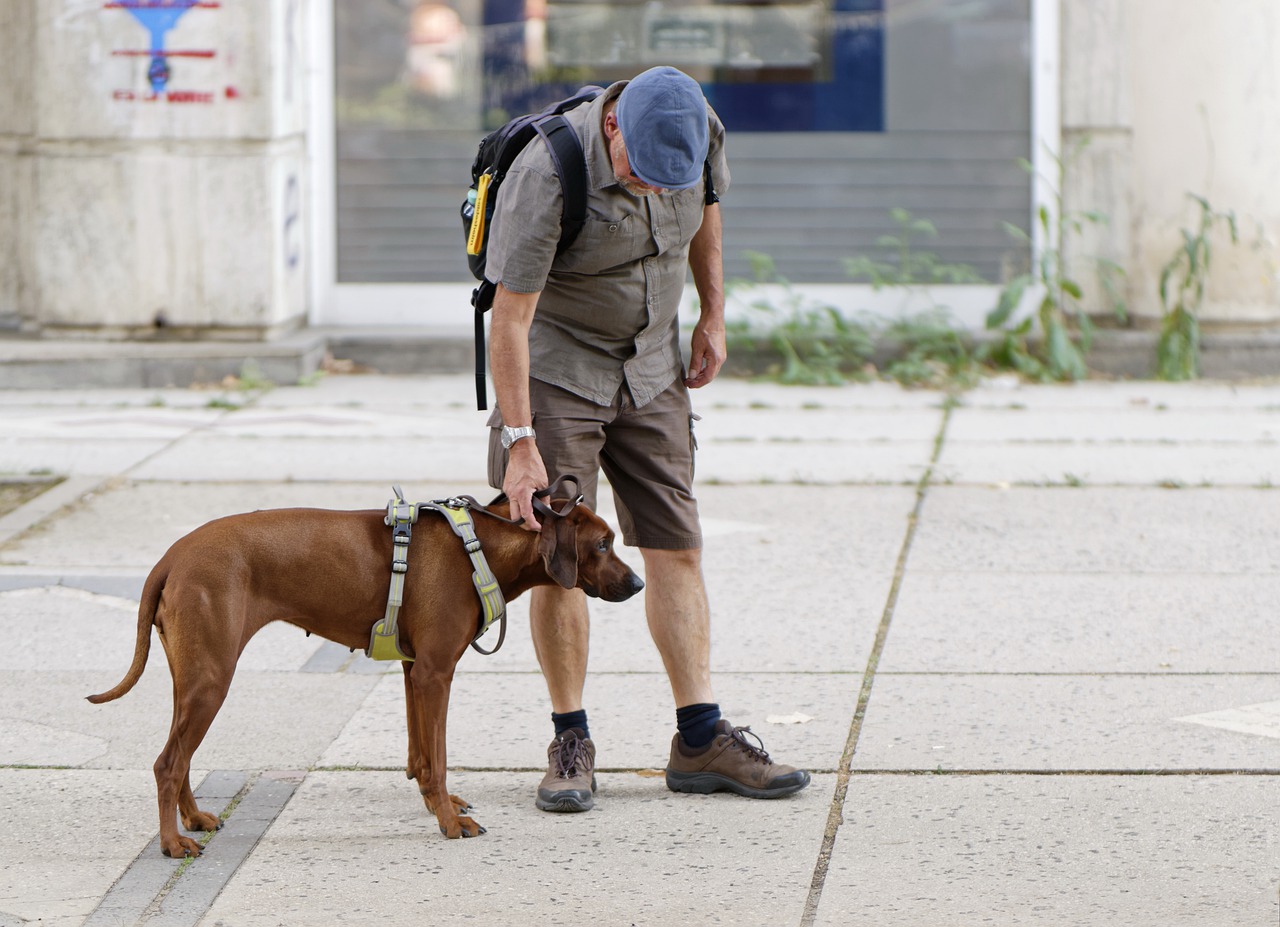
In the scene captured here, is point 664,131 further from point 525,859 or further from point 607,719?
point 607,719

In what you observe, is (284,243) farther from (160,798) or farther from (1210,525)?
(160,798)

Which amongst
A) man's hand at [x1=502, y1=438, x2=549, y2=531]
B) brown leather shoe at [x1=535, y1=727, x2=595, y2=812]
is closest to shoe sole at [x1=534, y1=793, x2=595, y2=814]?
brown leather shoe at [x1=535, y1=727, x2=595, y2=812]

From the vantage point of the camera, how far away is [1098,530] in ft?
23.1

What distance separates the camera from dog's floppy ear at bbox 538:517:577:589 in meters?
4.09

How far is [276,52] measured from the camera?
10.1 metres

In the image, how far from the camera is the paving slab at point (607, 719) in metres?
4.69

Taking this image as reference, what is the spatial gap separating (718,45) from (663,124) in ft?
23.3

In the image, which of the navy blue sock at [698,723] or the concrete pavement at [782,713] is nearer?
the concrete pavement at [782,713]

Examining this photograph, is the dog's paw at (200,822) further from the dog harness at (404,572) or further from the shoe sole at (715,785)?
the shoe sole at (715,785)

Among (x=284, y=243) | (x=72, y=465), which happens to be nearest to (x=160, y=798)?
(x=72, y=465)

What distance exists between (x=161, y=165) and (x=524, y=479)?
6.71 meters

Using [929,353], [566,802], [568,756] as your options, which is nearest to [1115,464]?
[929,353]

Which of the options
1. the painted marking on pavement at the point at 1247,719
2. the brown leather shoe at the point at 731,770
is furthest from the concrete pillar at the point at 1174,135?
the brown leather shoe at the point at 731,770

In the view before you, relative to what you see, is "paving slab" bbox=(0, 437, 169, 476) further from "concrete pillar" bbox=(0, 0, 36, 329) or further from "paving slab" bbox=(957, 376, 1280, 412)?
"paving slab" bbox=(957, 376, 1280, 412)
